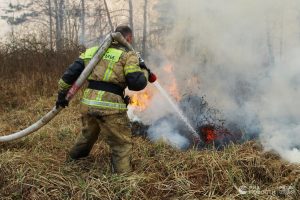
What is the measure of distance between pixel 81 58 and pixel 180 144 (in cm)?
230

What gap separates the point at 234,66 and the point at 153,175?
4327 mm

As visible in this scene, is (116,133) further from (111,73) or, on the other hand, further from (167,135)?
(167,135)

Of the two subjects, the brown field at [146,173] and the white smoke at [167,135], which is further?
the white smoke at [167,135]

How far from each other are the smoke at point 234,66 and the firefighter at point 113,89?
2.19 meters

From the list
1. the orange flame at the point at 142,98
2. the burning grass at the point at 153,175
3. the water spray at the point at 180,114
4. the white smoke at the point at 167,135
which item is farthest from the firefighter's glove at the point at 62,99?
the orange flame at the point at 142,98

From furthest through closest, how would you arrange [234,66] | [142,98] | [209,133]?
[234,66] < [142,98] < [209,133]

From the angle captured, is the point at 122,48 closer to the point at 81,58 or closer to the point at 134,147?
the point at 81,58

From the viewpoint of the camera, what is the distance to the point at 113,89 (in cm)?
461

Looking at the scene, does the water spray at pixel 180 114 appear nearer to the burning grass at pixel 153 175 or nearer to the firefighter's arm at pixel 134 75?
the burning grass at pixel 153 175

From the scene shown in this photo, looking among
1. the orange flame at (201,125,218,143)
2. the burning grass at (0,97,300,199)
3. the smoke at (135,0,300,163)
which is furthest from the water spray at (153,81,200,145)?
the burning grass at (0,97,300,199)

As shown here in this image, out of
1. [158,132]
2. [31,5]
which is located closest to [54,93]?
[158,132]

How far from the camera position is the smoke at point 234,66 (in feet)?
22.2

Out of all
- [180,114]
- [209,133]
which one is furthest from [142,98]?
[209,133]

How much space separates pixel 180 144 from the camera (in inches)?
248
